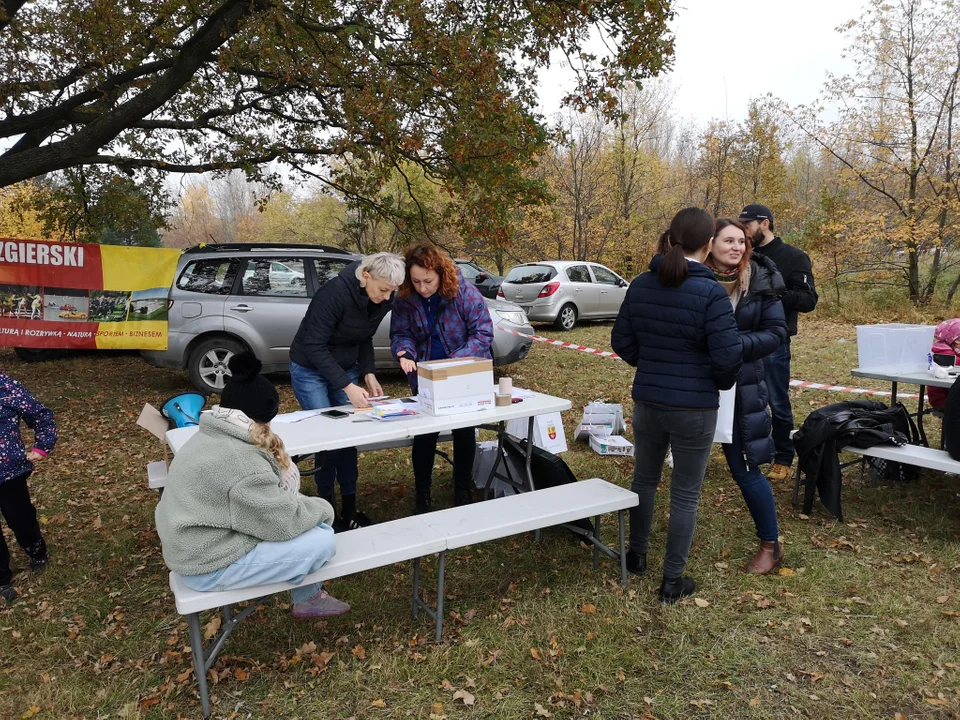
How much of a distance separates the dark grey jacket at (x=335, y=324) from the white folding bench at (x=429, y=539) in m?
1.16

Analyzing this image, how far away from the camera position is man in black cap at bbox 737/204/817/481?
4.76m

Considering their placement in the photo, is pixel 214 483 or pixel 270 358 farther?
pixel 270 358

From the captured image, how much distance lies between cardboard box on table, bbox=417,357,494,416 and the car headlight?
525 centimetres

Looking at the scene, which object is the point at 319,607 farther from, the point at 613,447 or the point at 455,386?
the point at 613,447

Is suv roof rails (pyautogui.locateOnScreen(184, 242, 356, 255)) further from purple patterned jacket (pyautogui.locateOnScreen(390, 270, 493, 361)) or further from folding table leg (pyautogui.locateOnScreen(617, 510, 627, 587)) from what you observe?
folding table leg (pyautogui.locateOnScreen(617, 510, 627, 587))

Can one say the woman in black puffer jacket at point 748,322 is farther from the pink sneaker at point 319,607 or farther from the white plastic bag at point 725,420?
the pink sneaker at point 319,607

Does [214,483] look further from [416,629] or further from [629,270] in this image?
[629,270]

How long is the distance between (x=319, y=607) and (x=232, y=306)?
207 inches

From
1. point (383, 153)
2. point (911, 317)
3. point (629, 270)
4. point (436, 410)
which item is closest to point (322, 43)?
point (383, 153)

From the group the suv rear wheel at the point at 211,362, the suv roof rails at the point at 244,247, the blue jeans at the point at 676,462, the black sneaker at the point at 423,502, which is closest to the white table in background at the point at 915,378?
the blue jeans at the point at 676,462

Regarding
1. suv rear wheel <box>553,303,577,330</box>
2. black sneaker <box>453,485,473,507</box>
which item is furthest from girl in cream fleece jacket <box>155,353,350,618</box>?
suv rear wheel <box>553,303,577,330</box>

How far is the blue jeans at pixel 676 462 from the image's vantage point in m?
3.12

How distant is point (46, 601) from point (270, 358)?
449 cm

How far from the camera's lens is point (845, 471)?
5.27m
